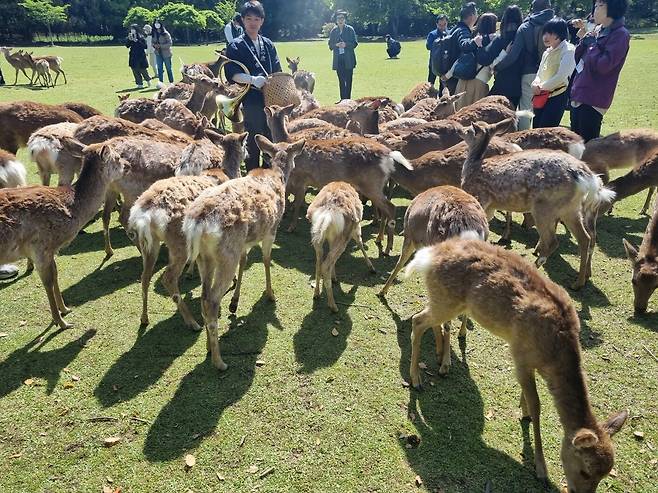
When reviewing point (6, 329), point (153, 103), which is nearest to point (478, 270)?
point (6, 329)

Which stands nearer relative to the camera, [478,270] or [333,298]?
[478,270]

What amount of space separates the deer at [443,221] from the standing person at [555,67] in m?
3.96

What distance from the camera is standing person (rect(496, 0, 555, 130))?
8.21m

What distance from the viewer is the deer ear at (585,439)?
2721 mm

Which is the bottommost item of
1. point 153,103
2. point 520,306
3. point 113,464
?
point 113,464

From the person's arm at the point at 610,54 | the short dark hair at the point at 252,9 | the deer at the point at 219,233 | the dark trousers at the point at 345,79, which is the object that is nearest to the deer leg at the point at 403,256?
the deer at the point at 219,233

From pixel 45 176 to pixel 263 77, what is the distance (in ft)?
11.9

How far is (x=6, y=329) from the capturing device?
4.65 meters

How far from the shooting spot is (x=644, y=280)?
4.79 meters

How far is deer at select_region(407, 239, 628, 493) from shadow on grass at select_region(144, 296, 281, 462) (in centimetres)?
164

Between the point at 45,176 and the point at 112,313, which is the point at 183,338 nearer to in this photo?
the point at 112,313

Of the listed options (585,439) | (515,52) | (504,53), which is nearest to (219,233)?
(585,439)

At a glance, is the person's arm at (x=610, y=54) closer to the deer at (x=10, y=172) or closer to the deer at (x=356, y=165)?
the deer at (x=356, y=165)

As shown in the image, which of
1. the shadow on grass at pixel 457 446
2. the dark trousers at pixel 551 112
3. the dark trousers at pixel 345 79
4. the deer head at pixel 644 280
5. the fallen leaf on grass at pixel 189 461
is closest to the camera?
the shadow on grass at pixel 457 446
